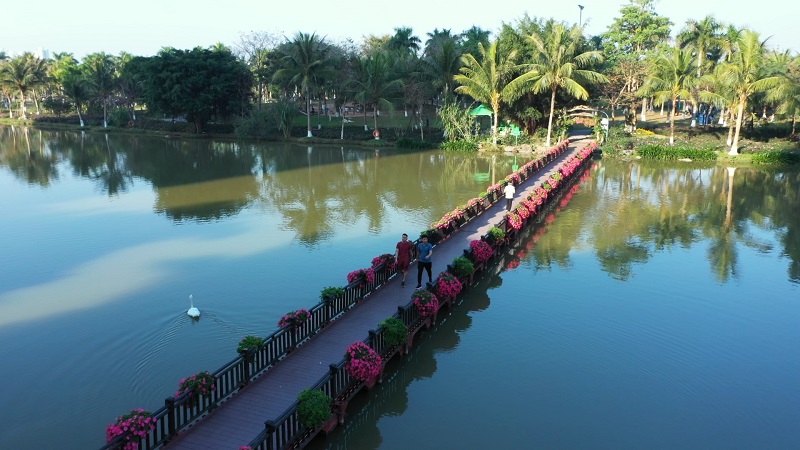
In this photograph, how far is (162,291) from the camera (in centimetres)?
1753

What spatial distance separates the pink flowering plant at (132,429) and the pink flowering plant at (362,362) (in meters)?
3.53

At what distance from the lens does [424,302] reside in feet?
46.2

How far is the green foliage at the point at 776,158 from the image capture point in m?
43.9

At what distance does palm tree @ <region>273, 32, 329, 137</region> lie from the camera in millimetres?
55469

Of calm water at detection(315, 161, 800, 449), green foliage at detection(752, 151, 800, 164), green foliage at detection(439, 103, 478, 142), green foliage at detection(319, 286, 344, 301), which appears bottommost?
calm water at detection(315, 161, 800, 449)

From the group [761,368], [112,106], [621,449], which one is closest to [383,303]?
[621,449]

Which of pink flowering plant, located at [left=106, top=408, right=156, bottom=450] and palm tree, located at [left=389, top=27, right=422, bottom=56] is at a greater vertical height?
palm tree, located at [left=389, top=27, right=422, bottom=56]

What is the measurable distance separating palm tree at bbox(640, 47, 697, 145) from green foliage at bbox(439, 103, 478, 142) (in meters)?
14.9

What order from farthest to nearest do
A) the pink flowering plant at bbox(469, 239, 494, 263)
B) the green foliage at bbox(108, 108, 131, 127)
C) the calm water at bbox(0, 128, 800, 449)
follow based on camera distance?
the green foliage at bbox(108, 108, 131, 127) < the pink flowering plant at bbox(469, 239, 494, 263) < the calm water at bbox(0, 128, 800, 449)

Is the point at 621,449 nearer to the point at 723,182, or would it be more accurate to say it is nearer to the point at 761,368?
the point at 761,368

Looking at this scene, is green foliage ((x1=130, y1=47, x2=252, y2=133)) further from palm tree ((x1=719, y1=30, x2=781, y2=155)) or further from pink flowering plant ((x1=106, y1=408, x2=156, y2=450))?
pink flowering plant ((x1=106, y1=408, x2=156, y2=450))

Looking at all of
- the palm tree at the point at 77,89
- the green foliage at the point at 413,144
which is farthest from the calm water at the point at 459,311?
the palm tree at the point at 77,89

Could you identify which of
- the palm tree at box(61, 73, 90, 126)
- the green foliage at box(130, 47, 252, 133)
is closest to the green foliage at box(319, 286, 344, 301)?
the green foliage at box(130, 47, 252, 133)

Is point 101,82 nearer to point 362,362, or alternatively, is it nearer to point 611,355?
point 362,362
